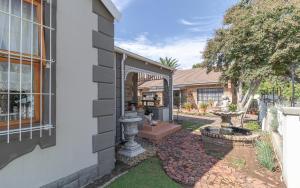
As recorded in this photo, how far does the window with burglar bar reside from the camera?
2900mm

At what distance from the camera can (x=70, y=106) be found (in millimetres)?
3805

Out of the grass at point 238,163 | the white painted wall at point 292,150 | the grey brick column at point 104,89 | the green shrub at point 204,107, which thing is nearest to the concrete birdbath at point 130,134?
the grey brick column at point 104,89

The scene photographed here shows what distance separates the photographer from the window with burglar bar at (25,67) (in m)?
2.90

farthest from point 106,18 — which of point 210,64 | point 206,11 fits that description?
point 206,11

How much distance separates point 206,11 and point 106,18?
1461 cm

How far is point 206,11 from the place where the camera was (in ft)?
56.2

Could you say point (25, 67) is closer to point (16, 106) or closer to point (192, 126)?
point (16, 106)

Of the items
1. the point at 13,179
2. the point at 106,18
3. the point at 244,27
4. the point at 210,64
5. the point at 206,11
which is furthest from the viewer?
the point at 206,11

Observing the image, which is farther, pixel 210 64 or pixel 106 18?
pixel 210 64

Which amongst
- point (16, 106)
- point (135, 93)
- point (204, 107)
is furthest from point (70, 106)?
point (204, 107)

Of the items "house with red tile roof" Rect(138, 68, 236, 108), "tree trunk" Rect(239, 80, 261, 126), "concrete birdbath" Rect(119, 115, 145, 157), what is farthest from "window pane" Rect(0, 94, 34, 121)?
"house with red tile roof" Rect(138, 68, 236, 108)

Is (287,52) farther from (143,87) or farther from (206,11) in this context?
(143,87)

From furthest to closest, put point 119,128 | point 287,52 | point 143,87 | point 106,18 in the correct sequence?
point 143,87
point 287,52
point 119,128
point 106,18

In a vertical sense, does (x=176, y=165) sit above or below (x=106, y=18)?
below
